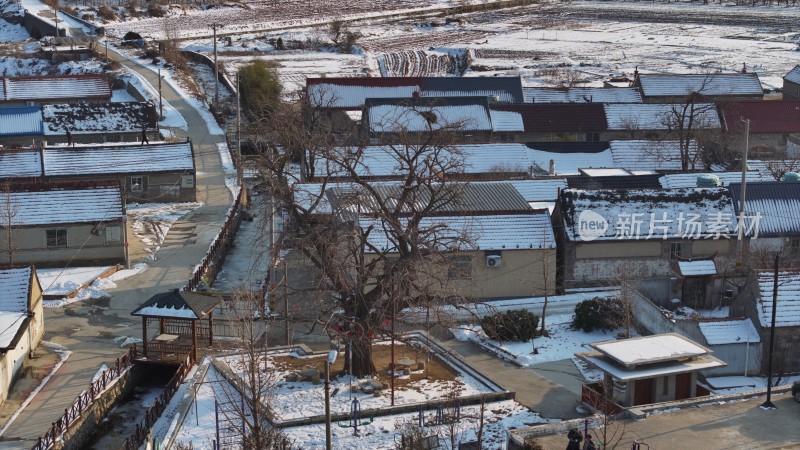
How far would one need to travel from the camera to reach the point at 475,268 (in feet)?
137

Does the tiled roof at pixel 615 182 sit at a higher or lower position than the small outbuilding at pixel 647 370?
higher

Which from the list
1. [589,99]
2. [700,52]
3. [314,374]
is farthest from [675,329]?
[700,52]

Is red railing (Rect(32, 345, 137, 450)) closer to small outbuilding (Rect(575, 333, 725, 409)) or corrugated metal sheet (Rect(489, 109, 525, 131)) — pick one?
small outbuilding (Rect(575, 333, 725, 409))

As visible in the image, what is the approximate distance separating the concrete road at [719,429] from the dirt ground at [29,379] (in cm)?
1509

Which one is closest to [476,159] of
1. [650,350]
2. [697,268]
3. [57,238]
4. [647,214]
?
[647,214]

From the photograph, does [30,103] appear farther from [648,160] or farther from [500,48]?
[500,48]

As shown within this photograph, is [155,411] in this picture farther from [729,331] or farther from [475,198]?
[475,198]

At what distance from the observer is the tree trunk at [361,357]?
31906mm

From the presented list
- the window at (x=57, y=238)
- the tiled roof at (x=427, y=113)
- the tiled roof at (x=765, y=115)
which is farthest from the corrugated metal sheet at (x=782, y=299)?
the tiled roof at (x=765, y=115)

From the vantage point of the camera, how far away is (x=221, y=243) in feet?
158

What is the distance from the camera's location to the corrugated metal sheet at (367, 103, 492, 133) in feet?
205

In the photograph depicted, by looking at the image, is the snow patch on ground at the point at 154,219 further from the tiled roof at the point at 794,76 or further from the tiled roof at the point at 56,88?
the tiled roof at the point at 794,76

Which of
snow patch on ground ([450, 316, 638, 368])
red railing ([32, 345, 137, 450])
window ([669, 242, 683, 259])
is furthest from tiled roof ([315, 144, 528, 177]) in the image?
red railing ([32, 345, 137, 450])

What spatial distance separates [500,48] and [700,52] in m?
18.5
